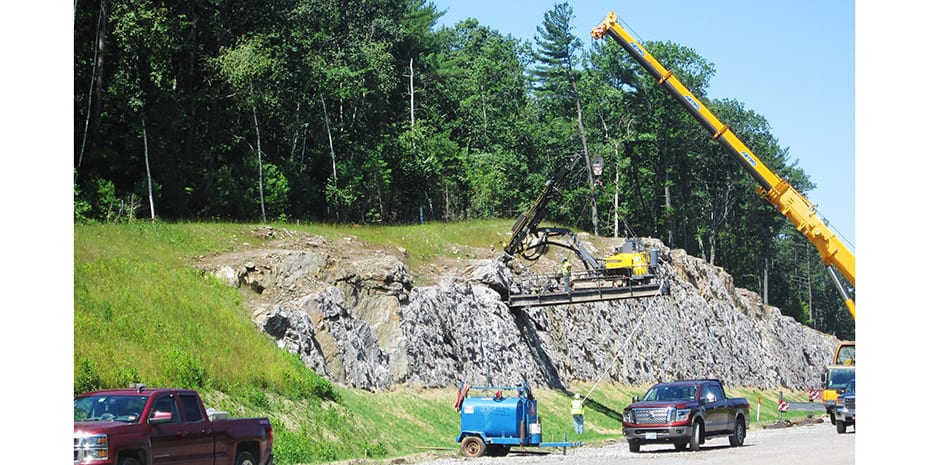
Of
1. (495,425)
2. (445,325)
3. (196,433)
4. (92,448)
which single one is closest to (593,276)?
(445,325)

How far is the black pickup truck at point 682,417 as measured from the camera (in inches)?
1105

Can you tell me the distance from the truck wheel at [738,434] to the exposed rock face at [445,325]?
10758 millimetres

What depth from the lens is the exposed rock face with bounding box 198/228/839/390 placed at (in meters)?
33.3

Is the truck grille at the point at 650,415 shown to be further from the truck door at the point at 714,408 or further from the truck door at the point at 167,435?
the truck door at the point at 167,435

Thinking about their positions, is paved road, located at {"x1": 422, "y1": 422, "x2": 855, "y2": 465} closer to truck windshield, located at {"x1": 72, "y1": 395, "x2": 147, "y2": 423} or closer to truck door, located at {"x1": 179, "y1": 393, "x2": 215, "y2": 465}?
truck door, located at {"x1": 179, "y1": 393, "x2": 215, "y2": 465}

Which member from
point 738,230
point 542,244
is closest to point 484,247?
point 542,244

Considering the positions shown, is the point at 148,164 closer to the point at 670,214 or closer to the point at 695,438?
the point at 695,438

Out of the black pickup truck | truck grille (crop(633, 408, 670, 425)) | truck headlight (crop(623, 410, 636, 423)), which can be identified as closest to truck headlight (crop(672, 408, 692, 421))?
the black pickup truck

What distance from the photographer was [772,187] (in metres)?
33.8

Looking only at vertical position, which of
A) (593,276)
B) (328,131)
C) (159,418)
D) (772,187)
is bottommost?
(159,418)

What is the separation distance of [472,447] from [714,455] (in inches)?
238

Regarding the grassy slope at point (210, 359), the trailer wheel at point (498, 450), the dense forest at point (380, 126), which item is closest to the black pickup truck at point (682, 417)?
the trailer wheel at point (498, 450)
